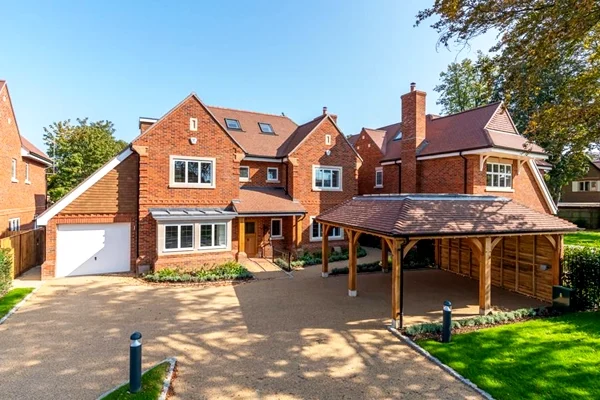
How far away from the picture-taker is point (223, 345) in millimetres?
7875

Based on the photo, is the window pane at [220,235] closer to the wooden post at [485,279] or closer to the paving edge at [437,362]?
the paving edge at [437,362]

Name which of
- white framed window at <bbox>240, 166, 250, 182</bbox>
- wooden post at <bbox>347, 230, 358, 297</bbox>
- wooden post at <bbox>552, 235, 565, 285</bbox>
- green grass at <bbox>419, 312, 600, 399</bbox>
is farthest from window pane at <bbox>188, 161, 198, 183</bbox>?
wooden post at <bbox>552, 235, 565, 285</bbox>

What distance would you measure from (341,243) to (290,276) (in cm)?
659

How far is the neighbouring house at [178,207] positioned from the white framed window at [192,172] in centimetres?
5

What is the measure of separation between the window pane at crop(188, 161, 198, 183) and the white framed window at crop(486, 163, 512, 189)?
15495 millimetres

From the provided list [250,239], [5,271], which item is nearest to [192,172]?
[250,239]

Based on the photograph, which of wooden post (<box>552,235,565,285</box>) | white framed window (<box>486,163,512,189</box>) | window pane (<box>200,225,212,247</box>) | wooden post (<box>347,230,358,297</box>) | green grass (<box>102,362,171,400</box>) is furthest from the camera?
white framed window (<box>486,163,512,189</box>)

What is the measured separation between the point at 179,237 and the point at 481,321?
41.1 feet

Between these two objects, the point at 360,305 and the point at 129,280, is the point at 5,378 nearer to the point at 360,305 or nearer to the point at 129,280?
the point at 129,280

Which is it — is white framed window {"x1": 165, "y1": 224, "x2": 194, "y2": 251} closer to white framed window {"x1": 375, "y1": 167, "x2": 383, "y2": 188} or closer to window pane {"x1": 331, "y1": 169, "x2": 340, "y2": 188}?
window pane {"x1": 331, "y1": 169, "x2": 340, "y2": 188}

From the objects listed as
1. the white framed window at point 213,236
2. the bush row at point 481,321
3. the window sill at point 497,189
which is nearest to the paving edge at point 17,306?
the white framed window at point 213,236

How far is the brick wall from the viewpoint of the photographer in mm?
16734

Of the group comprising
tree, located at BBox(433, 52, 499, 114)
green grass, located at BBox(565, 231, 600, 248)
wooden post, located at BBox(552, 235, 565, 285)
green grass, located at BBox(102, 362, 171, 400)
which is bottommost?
green grass, located at BBox(102, 362, 171, 400)

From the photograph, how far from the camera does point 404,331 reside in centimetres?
870
